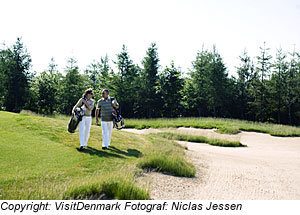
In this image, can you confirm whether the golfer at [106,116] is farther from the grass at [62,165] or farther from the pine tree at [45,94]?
the pine tree at [45,94]

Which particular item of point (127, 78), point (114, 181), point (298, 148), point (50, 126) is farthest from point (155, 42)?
point (114, 181)

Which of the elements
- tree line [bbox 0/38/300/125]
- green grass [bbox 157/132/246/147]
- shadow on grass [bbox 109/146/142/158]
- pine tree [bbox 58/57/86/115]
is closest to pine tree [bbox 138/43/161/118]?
tree line [bbox 0/38/300/125]

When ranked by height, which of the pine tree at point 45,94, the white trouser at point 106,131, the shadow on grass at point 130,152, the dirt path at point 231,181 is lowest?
the dirt path at point 231,181

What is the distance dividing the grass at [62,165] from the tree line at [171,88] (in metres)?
25.5

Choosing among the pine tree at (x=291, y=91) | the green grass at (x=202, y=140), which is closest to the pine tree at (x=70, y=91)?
the green grass at (x=202, y=140)

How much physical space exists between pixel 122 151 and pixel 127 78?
28.3m

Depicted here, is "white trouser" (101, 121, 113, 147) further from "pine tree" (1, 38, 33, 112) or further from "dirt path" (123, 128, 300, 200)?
"pine tree" (1, 38, 33, 112)

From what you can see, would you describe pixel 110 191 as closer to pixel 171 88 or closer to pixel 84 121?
pixel 84 121

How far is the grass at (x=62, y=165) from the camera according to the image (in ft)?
17.9

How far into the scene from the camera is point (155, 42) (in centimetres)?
3891

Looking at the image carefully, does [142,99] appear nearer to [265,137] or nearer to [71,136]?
[265,137]

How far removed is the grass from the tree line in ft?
83.8

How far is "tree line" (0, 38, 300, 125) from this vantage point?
35.7 m

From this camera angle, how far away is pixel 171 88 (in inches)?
1444
